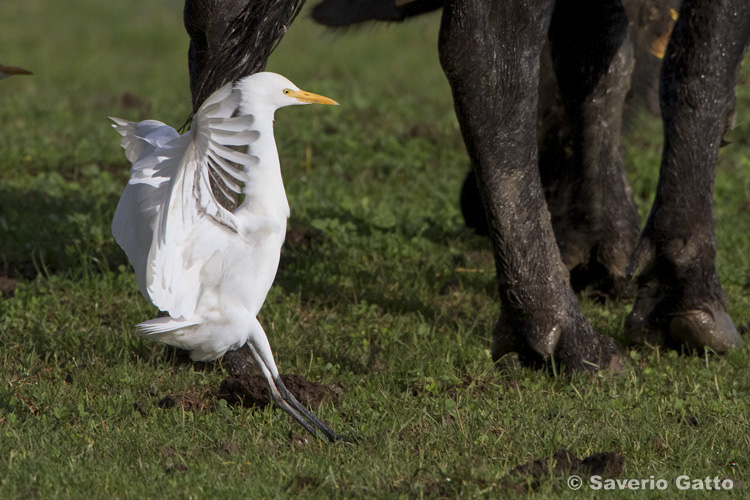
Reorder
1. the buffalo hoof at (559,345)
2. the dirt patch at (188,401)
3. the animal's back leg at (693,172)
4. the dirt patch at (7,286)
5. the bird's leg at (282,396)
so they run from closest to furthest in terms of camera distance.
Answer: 1. the bird's leg at (282,396)
2. the dirt patch at (188,401)
3. the buffalo hoof at (559,345)
4. the animal's back leg at (693,172)
5. the dirt patch at (7,286)

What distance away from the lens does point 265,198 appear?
10.1 feet

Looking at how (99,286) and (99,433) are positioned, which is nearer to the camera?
(99,433)

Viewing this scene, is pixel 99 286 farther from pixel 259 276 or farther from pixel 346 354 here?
pixel 259 276

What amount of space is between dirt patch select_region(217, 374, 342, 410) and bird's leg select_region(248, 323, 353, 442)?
100 mm

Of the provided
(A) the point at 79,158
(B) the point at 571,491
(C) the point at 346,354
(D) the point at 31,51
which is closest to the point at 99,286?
(C) the point at 346,354

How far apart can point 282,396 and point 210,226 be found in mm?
596

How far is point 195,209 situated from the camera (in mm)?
3025

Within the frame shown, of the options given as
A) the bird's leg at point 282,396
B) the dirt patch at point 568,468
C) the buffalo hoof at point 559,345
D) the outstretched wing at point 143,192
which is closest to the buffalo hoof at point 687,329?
the buffalo hoof at point 559,345

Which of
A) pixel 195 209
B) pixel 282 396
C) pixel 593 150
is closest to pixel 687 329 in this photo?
pixel 593 150

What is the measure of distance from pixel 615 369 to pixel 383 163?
3002mm

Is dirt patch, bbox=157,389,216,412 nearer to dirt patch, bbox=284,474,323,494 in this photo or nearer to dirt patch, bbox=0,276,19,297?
dirt patch, bbox=284,474,323,494

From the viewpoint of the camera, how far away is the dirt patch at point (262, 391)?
338 cm

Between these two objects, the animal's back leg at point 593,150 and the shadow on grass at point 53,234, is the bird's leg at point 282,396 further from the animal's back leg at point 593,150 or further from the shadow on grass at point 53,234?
the animal's back leg at point 593,150

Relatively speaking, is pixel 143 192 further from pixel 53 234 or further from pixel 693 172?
pixel 53 234
